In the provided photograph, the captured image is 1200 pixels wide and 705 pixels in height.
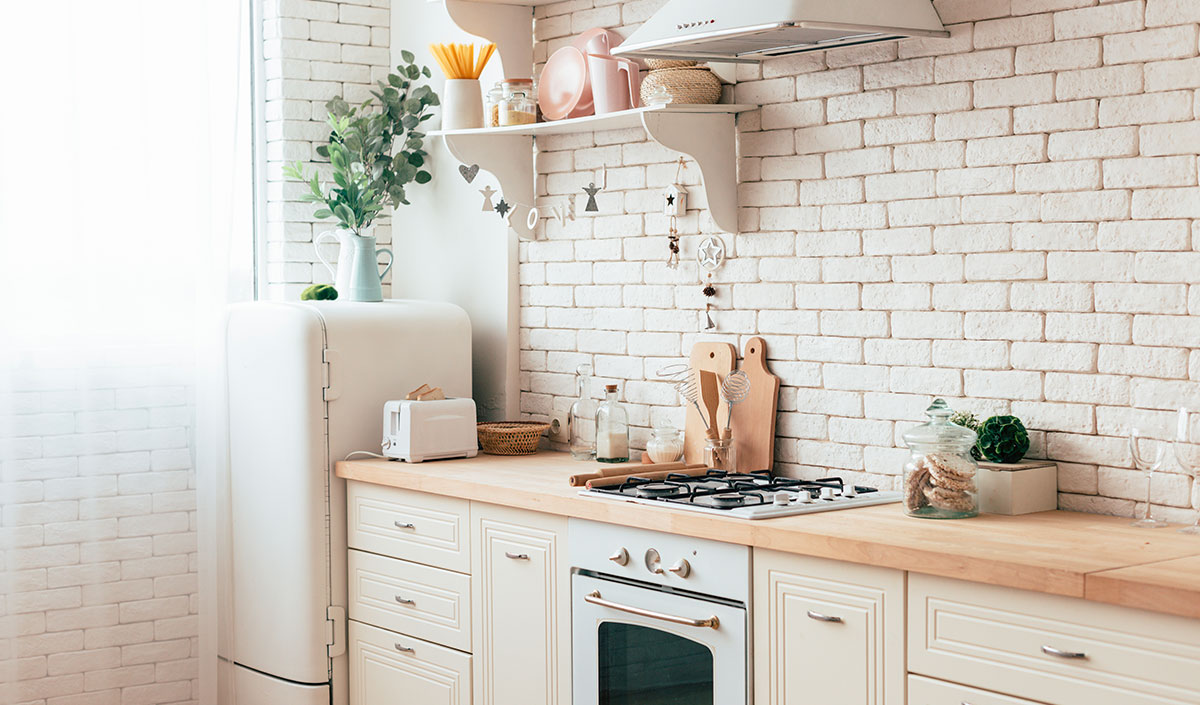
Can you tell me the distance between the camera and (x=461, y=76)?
13.0 feet

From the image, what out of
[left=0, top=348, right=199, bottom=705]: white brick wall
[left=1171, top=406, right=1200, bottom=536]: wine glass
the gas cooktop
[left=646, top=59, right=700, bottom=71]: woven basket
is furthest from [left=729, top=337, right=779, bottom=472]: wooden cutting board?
[left=0, top=348, right=199, bottom=705]: white brick wall

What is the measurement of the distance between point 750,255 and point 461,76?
1.16 m

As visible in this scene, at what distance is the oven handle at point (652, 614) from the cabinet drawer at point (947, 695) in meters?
0.48

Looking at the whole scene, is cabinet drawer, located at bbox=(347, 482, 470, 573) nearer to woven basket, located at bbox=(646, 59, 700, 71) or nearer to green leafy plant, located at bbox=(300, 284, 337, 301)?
green leafy plant, located at bbox=(300, 284, 337, 301)

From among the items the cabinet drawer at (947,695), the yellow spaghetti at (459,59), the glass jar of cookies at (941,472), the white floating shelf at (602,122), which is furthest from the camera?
the yellow spaghetti at (459,59)

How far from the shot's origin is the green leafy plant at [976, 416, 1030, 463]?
2.74 meters

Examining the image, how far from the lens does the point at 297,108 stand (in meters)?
4.29

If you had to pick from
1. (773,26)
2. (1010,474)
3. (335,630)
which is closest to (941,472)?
(1010,474)

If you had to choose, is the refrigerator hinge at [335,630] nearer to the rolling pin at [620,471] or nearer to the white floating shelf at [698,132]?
the rolling pin at [620,471]

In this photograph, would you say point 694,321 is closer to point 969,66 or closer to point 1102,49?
point 969,66

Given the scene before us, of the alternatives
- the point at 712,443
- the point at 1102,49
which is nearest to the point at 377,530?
the point at 712,443

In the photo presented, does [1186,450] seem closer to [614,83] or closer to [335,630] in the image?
[614,83]

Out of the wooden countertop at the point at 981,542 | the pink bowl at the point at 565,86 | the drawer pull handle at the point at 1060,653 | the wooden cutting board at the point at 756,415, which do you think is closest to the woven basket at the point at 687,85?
the pink bowl at the point at 565,86

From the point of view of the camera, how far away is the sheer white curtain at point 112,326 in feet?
12.4
